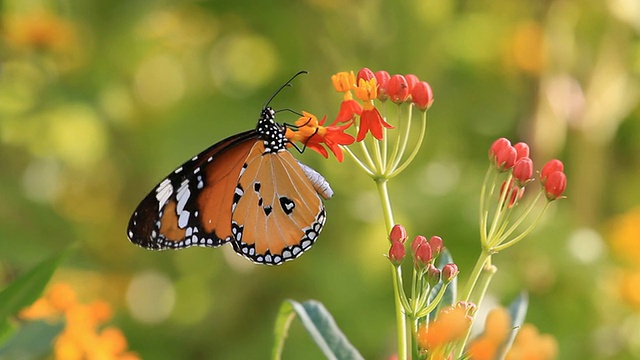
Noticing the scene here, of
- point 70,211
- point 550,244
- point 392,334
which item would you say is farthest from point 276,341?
point 70,211

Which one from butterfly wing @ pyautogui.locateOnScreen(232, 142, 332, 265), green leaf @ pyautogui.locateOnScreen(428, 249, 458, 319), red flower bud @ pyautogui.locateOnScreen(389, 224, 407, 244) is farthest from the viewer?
butterfly wing @ pyautogui.locateOnScreen(232, 142, 332, 265)

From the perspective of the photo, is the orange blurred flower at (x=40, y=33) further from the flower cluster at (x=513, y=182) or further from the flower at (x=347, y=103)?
the flower cluster at (x=513, y=182)

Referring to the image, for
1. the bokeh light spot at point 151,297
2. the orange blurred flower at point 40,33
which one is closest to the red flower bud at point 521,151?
the orange blurred flower at point 40,33

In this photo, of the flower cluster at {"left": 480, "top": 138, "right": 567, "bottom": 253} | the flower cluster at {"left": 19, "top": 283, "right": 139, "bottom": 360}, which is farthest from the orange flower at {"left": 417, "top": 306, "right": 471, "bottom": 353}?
the flower cluster at {"left": 19, "top": 283, "right": 139, "bottom": 360}

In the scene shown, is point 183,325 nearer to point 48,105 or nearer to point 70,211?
point 70,211

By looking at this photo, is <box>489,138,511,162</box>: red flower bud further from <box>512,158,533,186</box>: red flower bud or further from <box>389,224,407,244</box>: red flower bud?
<box>389,224,407,244</box>: red flower bud
